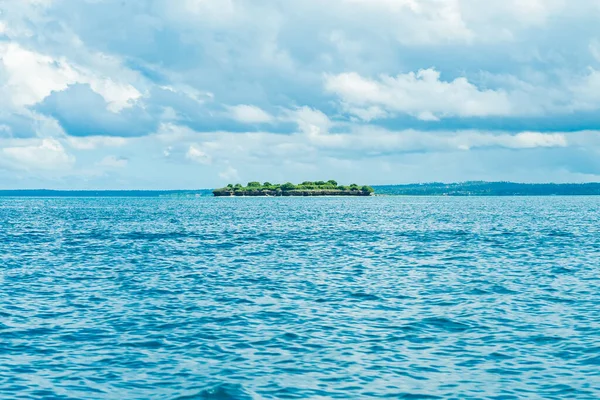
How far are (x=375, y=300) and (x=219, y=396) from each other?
17.3 m

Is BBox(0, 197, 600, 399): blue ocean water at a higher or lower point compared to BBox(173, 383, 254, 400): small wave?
higher

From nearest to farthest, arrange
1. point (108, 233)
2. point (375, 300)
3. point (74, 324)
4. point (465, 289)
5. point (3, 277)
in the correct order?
point (74, 324)
point (375, 300)
point (465, 289)
point (3, 277)
point (108, 233)

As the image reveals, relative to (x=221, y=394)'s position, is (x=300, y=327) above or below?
above

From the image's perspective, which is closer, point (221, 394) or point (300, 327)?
point (221, 394)

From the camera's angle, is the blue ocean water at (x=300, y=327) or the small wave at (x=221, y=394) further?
the blue ocean water at (x=300, y=327)

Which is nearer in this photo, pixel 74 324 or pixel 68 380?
pixel 68 380

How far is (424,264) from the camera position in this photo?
176 feet

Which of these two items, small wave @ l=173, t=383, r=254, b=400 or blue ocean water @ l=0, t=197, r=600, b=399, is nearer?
small wave @ l=173, t=383, r=254, b=400

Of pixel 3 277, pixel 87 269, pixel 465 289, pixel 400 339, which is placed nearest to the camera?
pixel 400 339

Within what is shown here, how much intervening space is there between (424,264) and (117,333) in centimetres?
3059

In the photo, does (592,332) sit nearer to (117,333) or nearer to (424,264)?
(117,333)

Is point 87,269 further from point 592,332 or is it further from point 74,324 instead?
point 592,332

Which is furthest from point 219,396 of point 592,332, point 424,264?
point 424,264

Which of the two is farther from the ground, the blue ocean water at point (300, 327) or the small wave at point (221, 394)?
the blue ocean water at point (300, 327)
